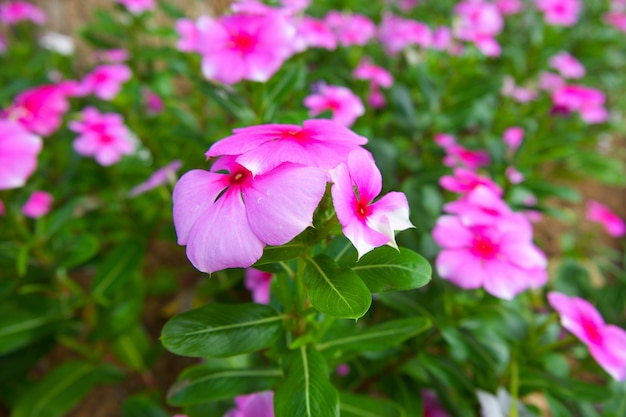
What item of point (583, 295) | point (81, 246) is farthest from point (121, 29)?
point (583, 295)

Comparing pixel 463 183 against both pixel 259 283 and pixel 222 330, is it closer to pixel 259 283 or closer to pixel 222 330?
pixel 259 283

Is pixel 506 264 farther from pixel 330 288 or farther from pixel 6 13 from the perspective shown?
pixel 6 13

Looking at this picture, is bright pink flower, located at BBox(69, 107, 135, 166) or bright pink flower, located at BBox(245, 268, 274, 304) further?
bright pink flower, located at BBox(69, 107, 135, 166)

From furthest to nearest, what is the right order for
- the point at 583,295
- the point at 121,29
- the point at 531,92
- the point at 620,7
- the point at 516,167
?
the point at 620,7 → the point at 531,92 → the point at 121,29 → the point at 516,167 → the point at 583,295

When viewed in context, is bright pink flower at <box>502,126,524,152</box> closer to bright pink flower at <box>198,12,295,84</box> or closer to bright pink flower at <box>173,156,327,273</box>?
bright pink flower at <box>198,12,295,84</box>

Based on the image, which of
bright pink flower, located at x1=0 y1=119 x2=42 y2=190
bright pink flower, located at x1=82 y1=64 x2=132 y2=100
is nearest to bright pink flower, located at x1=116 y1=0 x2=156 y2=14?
bright pink flower, located at x1=82 y1=64 x2=132 y2=100

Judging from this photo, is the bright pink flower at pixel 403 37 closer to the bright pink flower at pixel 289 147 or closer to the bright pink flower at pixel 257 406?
the bright pink flower at pixel 289 147

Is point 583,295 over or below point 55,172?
below
